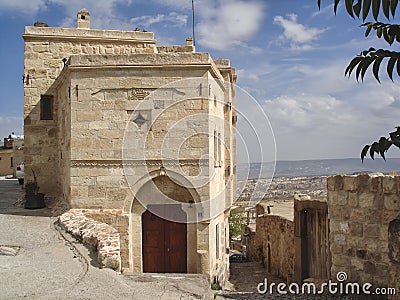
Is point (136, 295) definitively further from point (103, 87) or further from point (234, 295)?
point (103, 87)

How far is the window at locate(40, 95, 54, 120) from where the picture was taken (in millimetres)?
Result: 13727

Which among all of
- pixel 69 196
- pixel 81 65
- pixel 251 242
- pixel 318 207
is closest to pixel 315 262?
pixel 318 207

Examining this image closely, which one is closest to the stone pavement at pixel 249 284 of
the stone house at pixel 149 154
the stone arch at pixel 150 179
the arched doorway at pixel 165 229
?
the arched doorway at pixel 165 229

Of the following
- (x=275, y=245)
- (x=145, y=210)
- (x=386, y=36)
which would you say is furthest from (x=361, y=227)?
(x=275, y=245)

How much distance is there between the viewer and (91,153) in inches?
414

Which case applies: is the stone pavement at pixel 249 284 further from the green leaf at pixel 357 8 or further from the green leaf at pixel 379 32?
the green leaf at pixel 357 8

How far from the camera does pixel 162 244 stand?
10.7m

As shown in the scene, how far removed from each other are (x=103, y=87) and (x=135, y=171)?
224 centimetres

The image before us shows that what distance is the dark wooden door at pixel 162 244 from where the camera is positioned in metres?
10.6

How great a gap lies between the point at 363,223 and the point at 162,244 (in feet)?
17.1

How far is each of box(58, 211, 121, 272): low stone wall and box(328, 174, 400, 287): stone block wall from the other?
4081mm

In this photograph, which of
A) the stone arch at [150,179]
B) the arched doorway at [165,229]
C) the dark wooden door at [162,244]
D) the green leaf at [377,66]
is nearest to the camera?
the green leaf at [377,66]

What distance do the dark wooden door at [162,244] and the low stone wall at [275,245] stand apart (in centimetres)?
441

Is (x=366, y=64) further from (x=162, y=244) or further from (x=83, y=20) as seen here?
(x=83, y=20)
